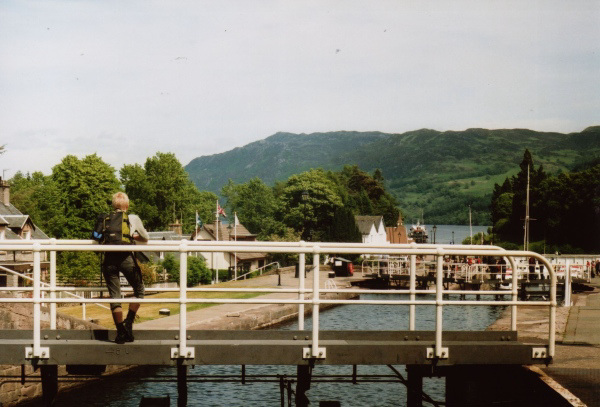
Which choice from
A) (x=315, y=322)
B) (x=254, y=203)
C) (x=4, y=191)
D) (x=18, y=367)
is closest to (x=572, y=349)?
(x=315, y=322)

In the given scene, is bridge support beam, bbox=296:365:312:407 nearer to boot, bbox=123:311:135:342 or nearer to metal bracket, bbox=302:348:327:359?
metal bracket, bbox=302:348:327:359

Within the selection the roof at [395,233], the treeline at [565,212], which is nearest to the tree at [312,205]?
the treeline at [565,212]

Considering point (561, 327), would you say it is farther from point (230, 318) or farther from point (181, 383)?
point (230, 318)

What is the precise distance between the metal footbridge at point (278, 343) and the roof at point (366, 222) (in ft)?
459

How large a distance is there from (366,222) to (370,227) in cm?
164

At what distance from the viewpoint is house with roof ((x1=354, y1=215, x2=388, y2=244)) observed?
150250 millimetres

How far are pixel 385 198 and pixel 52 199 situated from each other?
104609 mm

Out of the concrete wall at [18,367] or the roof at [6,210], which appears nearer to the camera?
the concrete wall at [18,367]

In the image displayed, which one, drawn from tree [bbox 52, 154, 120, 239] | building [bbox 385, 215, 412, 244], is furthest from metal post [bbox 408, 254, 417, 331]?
building [bbox 385, 215, 412, 244]

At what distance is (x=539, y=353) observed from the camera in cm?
995

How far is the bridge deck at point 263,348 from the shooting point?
9.34 metres

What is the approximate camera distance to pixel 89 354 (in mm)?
9352

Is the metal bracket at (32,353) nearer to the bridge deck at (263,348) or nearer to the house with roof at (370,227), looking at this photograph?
the bridge deck at (263,348)

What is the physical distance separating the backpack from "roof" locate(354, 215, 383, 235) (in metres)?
141
